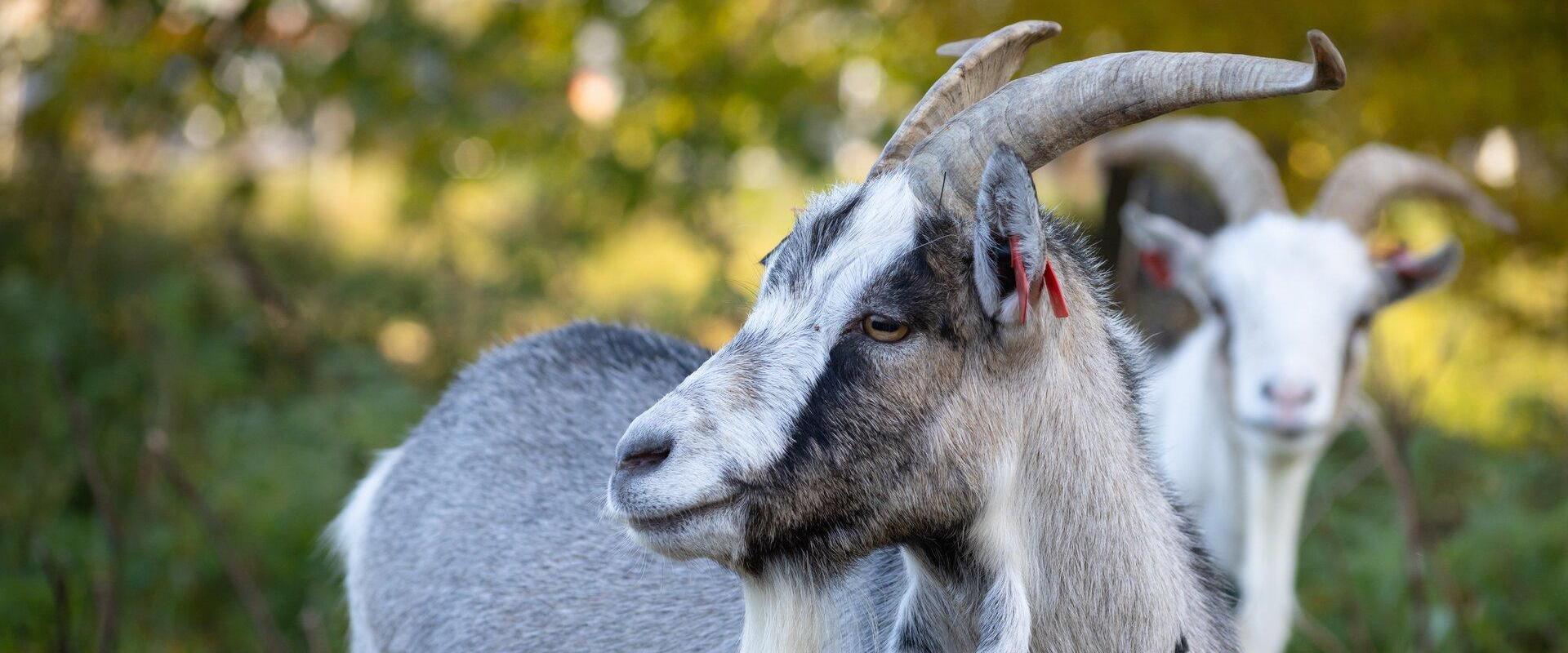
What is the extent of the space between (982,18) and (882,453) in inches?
163

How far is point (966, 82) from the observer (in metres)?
2.36

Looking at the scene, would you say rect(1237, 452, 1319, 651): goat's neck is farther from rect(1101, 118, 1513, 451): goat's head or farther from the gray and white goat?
the gray and white goat

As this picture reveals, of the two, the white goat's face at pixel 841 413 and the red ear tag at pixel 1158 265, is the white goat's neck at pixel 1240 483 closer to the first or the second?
the red ear tag at pixel 1158 265

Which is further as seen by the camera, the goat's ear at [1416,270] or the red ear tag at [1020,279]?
the goat's ear at [1416,270]

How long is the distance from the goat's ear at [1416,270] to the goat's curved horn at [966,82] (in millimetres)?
2524

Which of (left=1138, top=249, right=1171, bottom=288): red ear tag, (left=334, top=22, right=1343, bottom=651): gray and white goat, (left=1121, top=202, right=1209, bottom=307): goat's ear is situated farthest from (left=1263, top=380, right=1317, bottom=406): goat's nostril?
(left=334, top=22, right=1343, bottom=651): gray and white goat

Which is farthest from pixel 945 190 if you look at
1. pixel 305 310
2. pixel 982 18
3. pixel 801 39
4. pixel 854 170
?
pixel 305 310

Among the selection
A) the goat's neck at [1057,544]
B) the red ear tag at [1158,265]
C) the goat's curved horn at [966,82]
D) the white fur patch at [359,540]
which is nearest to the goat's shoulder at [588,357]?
the white fur patch at [359,540]

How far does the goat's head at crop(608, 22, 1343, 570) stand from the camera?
77.2 inches

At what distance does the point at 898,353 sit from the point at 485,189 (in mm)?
6394

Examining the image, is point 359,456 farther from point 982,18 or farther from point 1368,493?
point 1368,493

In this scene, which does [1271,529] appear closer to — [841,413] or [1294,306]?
[1294,306]

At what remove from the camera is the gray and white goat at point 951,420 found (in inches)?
77.9

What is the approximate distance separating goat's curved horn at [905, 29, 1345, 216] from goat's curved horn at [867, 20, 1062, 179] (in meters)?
0.09
